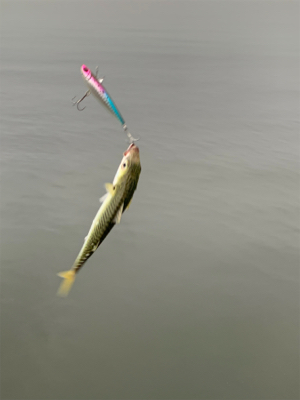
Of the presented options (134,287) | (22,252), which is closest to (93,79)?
(134,287)

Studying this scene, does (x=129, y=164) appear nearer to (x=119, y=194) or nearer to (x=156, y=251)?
(x=119, y=194)

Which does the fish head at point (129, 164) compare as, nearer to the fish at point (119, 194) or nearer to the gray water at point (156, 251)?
the fish at point (119, 194)

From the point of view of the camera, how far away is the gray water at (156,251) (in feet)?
21.9

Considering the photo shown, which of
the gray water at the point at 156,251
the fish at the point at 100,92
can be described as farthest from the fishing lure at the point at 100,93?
the gray water at the point at 156,251

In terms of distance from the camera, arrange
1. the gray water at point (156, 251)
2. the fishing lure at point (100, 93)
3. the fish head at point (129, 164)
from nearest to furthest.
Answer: the fish head at point (129, 164) < the fishing lure at point (100, 93) < the gray water at point (156, 251)

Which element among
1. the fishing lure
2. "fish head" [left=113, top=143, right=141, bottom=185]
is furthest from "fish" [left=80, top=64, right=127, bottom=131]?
"fish head" [left=113, top=143, right=141, bottom=185]

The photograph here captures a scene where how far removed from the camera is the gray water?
6680 mm

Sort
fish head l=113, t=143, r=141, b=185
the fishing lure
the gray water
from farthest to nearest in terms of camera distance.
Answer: the gray water → the fishing lure → fish head l=113, t=143, r=141, b=185

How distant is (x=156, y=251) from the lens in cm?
880

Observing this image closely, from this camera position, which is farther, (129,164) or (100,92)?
(100,92)

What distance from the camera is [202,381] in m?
6.63

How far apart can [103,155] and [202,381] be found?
760cm

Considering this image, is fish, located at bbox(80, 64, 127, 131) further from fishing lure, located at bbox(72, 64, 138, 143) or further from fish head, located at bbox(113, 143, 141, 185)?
fish head, located at bbox(113, 143, 141, 185)

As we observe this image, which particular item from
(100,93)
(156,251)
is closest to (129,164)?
(100,93)
